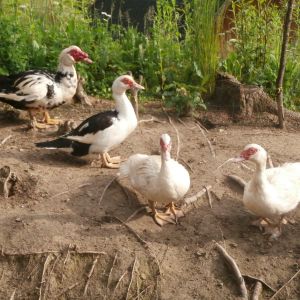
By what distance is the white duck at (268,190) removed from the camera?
16.9 ft

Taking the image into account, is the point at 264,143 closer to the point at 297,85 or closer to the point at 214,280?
the point at 297,85

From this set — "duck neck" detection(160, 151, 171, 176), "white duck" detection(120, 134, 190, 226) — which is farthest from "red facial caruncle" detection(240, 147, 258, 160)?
"duck neck" detection(160, 151, 171, 176)

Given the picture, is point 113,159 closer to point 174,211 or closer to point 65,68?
point 174,211

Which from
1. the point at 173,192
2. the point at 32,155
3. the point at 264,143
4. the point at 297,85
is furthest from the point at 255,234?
the point at 297,85

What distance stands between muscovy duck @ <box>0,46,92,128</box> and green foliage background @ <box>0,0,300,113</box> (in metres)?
0.85

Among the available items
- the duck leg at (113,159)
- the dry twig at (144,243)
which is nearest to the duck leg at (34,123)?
the duck leg at (113,159)

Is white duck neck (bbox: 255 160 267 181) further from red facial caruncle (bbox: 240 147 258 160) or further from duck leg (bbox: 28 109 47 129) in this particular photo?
duck leg (bbox: 28 109 47 129)

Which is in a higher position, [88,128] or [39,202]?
[88,128]

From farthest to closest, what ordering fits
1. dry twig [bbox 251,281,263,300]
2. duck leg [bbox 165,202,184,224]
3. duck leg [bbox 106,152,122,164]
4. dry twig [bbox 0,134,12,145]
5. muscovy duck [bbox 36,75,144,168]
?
dry twig [bbox 0,134,12,145] → duck leg [bbox 106,152,122,164] → muscovy duck [bbox 36,75,144,168] → duck leg [bbox 165,202,184,224] → dry twig [bbox 251,281,263,300]

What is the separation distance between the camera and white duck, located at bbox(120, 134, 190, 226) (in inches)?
205

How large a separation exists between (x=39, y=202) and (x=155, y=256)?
1.31m

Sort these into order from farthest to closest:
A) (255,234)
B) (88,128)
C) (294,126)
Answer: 1. (294,126)
2. (88,128)
3. (255,234)

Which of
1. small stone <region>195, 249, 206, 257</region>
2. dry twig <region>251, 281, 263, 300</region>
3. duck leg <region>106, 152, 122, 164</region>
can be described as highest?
duck leg <region>106, 152, 122, 164</region>

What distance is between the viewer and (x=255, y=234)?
543 cm
